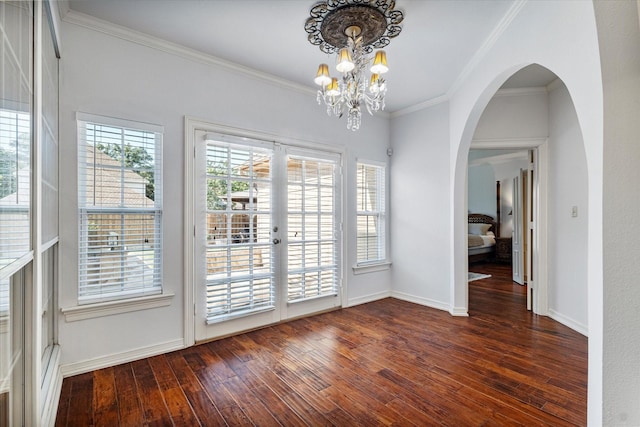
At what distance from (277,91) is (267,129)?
1.60 feet

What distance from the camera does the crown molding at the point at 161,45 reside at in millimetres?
2377

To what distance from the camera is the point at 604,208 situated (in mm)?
1558

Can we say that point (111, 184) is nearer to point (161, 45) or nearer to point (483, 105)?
point (161, 45)

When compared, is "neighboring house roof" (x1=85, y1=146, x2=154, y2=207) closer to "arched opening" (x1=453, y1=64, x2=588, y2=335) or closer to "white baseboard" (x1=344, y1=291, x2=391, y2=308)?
"white baseboard" (x1=344, y1=291, x2=391, y2=308)

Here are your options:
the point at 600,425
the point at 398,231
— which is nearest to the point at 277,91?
the point at 398,231

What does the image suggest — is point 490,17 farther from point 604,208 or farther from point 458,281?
point 458,281

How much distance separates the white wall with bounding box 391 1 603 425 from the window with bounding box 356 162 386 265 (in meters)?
0.24

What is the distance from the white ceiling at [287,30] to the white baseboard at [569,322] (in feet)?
8.92

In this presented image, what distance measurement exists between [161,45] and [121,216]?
1.57 meters

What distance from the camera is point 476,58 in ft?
9.78

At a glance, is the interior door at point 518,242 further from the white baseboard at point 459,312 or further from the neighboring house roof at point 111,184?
the neighboring house roof at point 111,184

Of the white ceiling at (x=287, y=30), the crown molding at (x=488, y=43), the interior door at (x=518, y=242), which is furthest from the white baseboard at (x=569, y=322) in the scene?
the crown molding at (x=488, y=43)

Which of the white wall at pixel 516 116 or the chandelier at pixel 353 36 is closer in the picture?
the chandelier at pixel 353 36

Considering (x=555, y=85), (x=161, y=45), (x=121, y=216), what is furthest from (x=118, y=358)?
(x=555, y=85)
